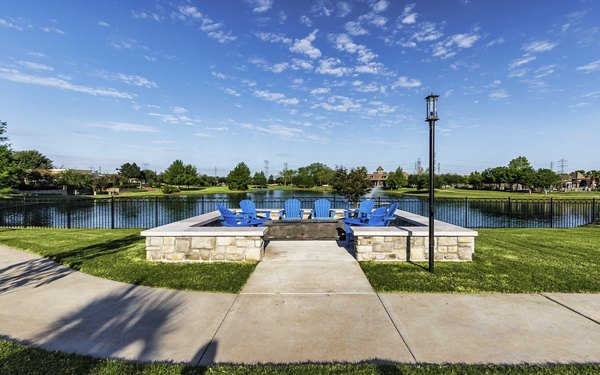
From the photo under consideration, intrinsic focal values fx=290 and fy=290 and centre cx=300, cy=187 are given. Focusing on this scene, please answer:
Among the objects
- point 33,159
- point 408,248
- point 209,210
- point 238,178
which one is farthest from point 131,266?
point 33,159

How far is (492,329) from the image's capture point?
352cm

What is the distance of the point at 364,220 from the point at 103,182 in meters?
73.0

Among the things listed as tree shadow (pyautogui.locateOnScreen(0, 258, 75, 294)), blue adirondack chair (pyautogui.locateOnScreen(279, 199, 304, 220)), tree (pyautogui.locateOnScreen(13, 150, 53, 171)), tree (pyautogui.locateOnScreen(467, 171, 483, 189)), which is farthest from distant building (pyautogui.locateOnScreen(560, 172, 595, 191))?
tree (pyautogui.locateOnScreen(13, 150, 53, 171))

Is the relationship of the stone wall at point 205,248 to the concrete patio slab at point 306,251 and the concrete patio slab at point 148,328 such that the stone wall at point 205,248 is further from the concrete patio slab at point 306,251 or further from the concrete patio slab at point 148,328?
the concrete patio slab at point 148,328

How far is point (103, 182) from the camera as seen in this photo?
214 ft

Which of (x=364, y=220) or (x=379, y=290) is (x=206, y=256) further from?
(x=364, y=220)

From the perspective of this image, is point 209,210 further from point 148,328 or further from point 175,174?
point 175,174

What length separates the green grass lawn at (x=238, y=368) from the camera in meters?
2.65

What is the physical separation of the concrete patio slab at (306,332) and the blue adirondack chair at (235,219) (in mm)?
4431

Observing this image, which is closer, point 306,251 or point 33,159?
point 306,251

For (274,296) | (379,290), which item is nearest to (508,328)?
(379,290)

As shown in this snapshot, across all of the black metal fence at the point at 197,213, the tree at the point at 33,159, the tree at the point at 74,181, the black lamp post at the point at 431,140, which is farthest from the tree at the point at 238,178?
the black lamp post at the point at 431,140

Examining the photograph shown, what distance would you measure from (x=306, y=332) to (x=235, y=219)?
574 centimetres

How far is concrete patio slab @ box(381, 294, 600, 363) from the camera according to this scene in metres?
2.98
